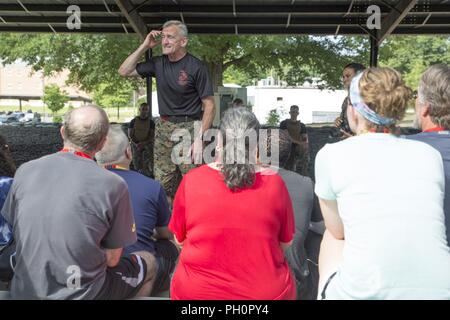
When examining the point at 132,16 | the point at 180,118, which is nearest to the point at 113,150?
the point at 180,118

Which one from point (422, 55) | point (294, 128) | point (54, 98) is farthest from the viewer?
point (54, 98)

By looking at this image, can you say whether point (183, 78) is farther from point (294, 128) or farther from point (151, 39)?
point (294, 128)

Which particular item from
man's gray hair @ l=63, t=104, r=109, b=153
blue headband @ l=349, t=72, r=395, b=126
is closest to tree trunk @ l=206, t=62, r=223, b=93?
man's gray hair @ l=63, t=104, r=109, b=153

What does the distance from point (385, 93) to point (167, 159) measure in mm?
2311

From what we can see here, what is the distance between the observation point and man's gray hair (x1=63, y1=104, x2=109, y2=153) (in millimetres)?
2238

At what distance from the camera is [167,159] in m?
3.93

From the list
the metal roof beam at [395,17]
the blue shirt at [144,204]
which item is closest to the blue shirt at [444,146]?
the blue shirt at [144,204]

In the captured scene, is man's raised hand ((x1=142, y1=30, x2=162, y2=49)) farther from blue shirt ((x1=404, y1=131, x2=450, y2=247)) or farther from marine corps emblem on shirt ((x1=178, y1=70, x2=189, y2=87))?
blue shirt ((x1=404, y1=131, x2=450, y2=247))

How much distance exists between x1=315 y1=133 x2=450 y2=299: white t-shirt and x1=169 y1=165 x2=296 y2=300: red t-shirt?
0.36m

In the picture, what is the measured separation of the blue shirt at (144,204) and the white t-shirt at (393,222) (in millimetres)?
1185
